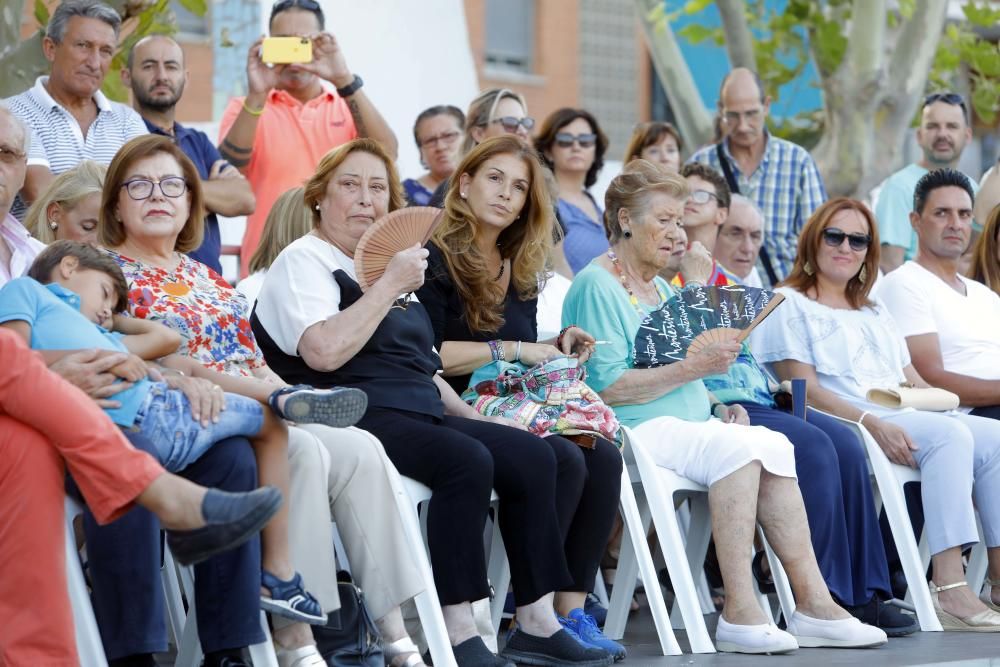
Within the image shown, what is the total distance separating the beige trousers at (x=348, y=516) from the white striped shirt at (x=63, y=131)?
2.14m

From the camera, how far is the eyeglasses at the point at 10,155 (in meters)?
5.32

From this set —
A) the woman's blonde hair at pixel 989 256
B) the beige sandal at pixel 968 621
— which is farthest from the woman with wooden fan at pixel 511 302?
the woman's blonde hair at pixel 989 256

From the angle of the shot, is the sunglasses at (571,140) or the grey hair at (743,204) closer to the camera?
the grey hair at (743,204)

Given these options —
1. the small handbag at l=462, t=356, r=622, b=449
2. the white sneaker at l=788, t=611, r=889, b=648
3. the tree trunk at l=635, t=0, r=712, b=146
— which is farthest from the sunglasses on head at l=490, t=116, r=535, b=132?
the tree trunk at l=635, t=0, r=712, b=146

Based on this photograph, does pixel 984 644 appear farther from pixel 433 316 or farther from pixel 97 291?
pixel 97 291

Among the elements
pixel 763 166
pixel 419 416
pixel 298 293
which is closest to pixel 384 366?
pixel 419 416

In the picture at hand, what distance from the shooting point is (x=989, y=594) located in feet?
23.0

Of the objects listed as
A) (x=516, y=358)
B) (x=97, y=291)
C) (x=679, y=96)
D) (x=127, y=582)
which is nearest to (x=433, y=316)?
(x=516, y=358)

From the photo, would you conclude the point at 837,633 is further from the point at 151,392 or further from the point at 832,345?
the point at 151,392

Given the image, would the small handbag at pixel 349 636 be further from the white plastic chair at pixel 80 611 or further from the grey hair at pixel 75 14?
the grey hair at pixel 75 14

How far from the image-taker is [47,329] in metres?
4.44

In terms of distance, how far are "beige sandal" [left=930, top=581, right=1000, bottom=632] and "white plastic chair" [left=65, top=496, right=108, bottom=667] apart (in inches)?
137

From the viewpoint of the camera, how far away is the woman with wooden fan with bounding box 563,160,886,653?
573 cm

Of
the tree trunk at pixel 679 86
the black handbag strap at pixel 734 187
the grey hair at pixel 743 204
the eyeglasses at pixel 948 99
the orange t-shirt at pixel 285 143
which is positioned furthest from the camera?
the tree trunk at pixel 679 86
